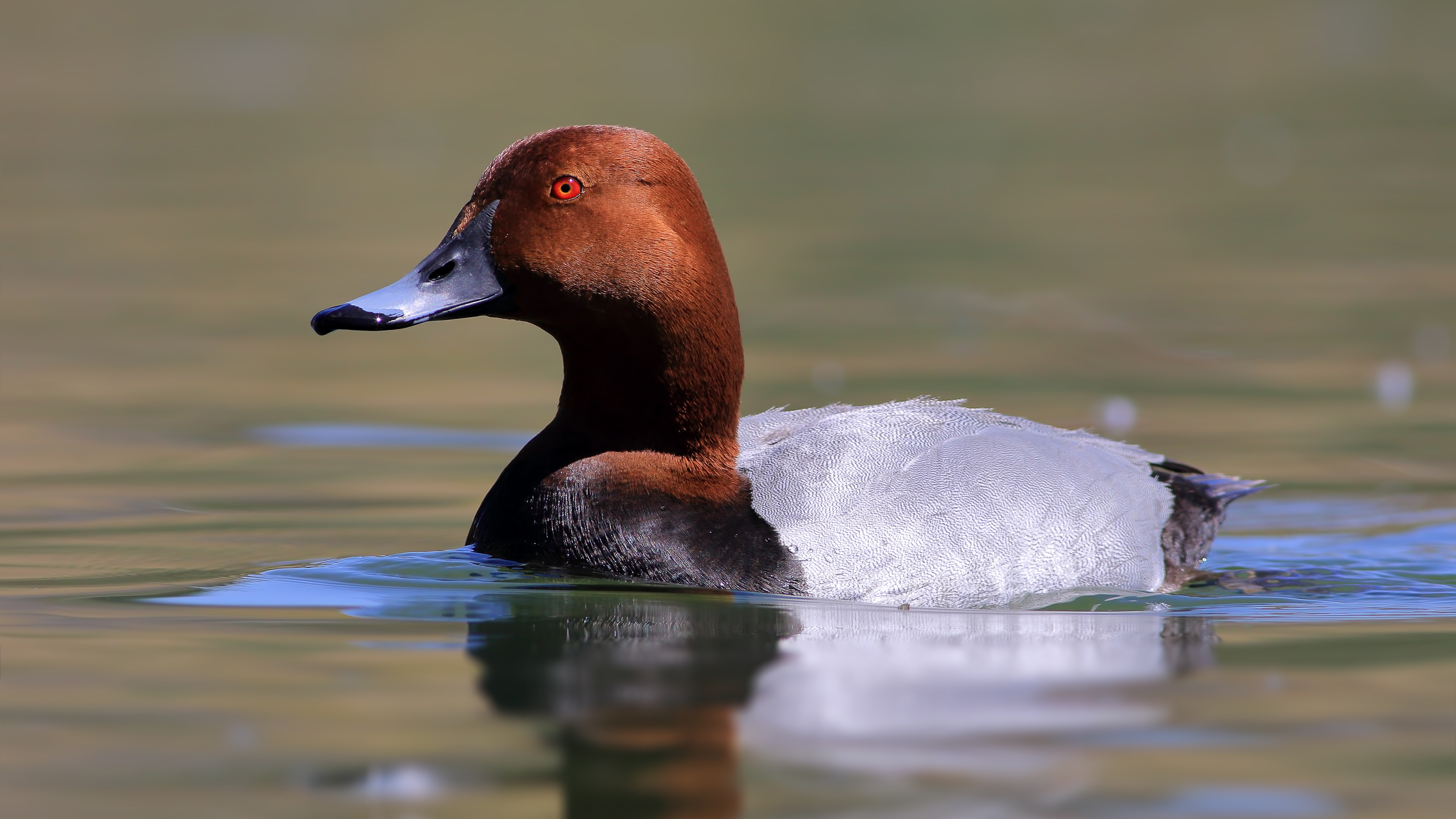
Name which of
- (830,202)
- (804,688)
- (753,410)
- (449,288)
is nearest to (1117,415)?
(753,410)

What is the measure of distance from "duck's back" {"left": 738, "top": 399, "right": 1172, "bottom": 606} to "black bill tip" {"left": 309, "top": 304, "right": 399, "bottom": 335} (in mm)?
1159

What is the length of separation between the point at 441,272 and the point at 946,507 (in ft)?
5.20

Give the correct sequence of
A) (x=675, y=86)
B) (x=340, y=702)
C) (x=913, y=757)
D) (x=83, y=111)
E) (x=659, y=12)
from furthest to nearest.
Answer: (x=659, y=12)
(x=675, y=86)
(x=83, y=111)
(x=340, y=702)
(x=913, y=757)

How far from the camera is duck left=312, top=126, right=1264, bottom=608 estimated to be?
500 cm

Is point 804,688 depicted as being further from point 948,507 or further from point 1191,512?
point 1191,512

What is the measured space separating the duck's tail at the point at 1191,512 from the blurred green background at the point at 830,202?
86cm

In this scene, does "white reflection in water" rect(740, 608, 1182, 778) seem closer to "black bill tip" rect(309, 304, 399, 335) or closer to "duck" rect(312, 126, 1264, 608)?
"duck" rect(312, 126, 1264, 608)

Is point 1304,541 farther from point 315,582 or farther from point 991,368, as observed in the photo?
point 315,582

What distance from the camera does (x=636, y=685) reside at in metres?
4.02

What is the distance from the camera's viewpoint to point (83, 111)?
17859mm

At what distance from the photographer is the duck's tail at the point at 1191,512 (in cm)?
577

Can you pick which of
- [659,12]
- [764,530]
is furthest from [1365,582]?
[659,12]

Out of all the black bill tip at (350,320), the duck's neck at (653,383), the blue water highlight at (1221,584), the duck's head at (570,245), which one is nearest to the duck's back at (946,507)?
the blue water highlight at (1221,584)

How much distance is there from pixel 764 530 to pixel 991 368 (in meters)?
3.92
